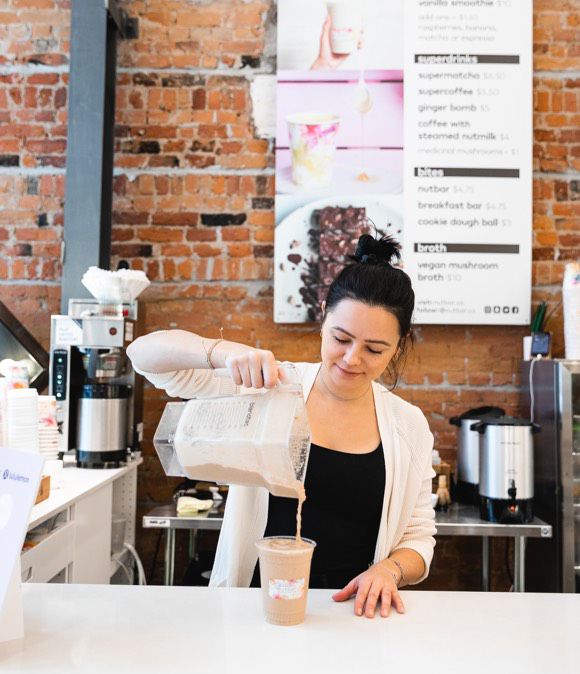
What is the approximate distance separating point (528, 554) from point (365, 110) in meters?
2.31

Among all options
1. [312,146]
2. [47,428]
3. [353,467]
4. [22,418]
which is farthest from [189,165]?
[353,467]

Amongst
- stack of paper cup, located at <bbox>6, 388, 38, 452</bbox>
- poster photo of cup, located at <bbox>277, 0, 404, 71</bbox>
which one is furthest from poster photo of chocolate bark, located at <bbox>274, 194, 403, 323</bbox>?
stack of paper cup, located at <bbox>6, 388, 38, 452</bbox>

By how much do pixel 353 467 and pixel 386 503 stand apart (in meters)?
0.12

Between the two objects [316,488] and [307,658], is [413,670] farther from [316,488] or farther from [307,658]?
[316,488]

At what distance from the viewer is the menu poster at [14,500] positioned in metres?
1.17

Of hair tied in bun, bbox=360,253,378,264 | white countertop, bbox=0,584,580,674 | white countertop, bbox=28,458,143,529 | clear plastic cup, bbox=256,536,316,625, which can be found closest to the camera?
white countertop, bbox=0,584,580,674

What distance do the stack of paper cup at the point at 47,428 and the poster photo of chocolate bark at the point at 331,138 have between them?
4.05 feet

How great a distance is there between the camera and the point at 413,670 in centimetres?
110

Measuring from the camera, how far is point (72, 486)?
2.56m

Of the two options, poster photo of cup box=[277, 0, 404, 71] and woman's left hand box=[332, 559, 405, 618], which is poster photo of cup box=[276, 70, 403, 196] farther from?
woman's left hand box=[332, 559, 405, 618]

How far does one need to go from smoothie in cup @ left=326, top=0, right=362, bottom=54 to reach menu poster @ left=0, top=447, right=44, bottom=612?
297cm

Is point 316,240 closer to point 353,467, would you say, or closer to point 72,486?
point 72,486

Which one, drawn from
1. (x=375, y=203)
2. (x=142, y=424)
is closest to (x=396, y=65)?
(x=375, y=203)

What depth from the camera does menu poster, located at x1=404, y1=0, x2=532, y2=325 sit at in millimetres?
3492
